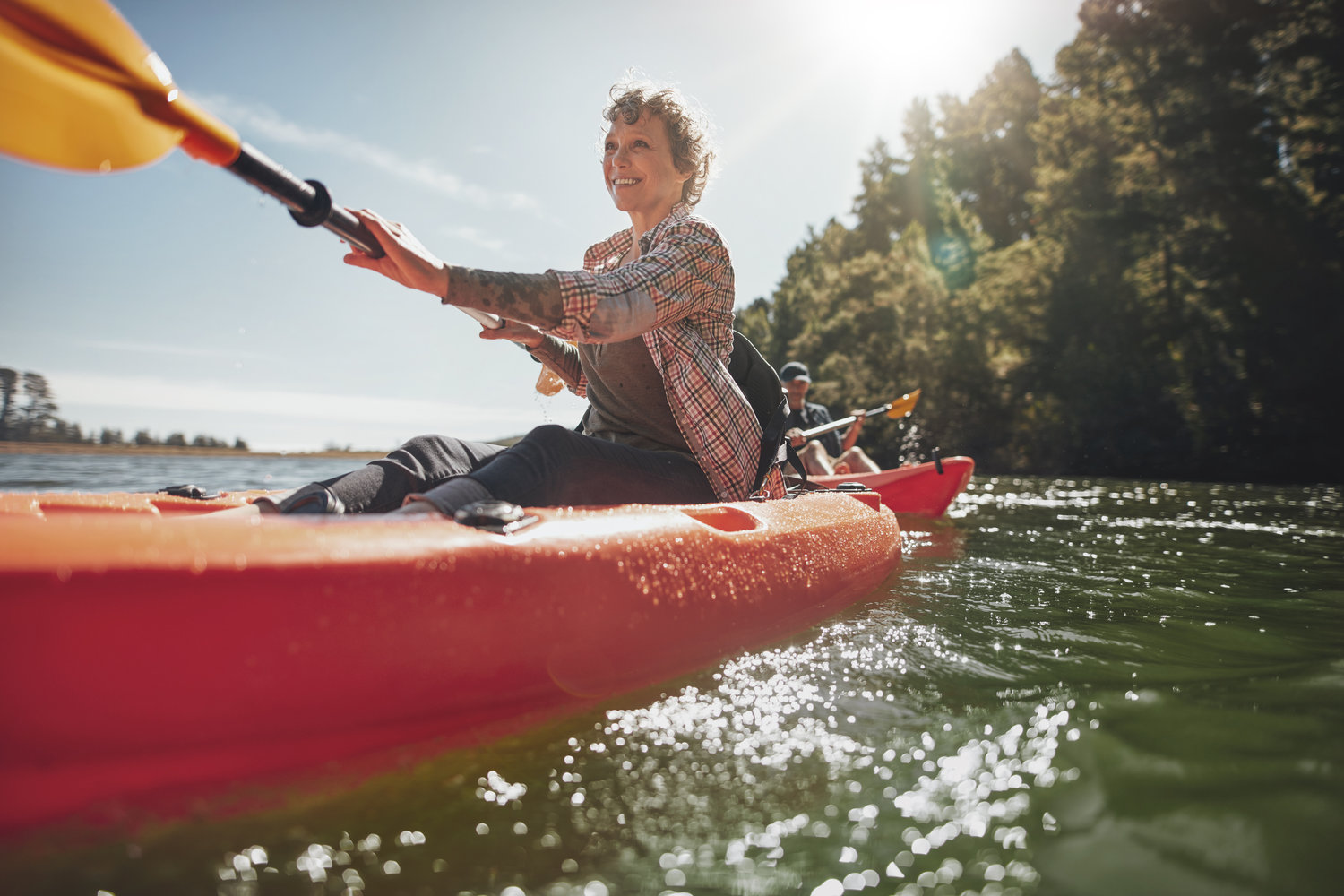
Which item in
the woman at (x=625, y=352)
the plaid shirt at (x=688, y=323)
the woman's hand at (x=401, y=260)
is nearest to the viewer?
the woman's hand at (x=401, y=260)

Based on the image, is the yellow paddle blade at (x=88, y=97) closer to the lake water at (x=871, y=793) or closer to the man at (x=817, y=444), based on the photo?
the lake water at (x=871, y=793)

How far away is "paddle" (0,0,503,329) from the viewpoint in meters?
1.35

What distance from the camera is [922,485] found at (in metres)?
6.13

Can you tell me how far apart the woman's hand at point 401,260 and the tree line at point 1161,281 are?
1817 centimetres

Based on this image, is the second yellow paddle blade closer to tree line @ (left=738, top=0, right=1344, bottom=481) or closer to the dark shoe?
the dark shoe

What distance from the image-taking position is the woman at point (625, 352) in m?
1.69

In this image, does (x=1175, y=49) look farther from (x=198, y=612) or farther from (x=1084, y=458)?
(x=198, y=612)

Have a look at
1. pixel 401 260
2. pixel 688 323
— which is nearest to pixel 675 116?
pixel 688 323

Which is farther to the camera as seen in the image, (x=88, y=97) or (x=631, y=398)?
(x=631, y=398)

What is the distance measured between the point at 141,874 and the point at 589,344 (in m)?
1.87

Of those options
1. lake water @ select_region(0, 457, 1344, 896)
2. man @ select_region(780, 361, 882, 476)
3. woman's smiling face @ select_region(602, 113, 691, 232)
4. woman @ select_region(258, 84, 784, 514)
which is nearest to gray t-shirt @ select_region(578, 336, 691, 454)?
woman @ select_region(258, 84, 784, 514)

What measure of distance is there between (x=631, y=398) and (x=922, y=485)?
4.39 m

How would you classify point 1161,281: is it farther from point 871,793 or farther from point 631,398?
point 871,793

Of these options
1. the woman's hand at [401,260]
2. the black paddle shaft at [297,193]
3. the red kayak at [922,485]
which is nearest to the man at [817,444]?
the red kayak at [922,485]
